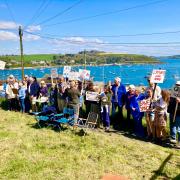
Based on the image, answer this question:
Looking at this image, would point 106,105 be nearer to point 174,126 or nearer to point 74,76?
point 174,126

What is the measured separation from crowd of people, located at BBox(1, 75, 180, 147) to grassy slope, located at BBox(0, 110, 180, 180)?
911 millimetres

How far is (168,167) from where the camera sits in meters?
10.0

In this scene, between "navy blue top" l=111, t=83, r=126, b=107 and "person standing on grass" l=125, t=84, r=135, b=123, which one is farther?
"navy blue top" l=111, t=83, r=126, b=107

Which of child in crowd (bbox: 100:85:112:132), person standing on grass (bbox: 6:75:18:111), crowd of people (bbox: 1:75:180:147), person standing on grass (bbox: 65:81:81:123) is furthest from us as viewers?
person standing on grass (bbox: 6:75:18:111)

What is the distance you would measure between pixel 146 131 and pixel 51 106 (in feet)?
16.7

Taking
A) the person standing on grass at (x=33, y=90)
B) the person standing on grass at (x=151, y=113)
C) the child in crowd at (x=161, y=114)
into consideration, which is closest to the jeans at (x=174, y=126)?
the child in crowd at (x=161, y=114)

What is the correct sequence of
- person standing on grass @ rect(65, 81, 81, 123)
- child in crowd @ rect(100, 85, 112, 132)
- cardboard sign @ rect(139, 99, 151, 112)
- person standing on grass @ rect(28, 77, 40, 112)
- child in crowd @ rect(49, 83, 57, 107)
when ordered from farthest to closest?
person standing on grass @ rect(28, 77, 40, 112)
child in crowd @ rect(49, 83, 57, 107)
person standing on grass @ rect(65, 81, 81, 123)
child in crowd @ rect(100, 85, 112, 132)
cardboard sign @ rect(139, 99, 151, 112)

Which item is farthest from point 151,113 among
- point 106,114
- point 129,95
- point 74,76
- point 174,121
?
point 74,76

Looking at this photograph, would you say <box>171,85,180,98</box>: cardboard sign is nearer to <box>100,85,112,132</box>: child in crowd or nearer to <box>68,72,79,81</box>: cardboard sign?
<box>100,85,112,132</box>: child in crowd

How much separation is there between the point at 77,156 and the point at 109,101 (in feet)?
13.2

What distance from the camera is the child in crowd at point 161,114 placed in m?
12.2

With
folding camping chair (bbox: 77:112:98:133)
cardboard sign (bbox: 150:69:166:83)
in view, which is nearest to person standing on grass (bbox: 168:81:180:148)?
cardboard sign (bbox: 150:69:166:83)

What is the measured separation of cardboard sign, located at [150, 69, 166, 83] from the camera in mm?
12516

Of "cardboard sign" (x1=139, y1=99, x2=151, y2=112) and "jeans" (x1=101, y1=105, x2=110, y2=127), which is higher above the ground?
"cardboard sign" (x1=139, y1=99, x2=151, y2=112)
